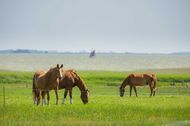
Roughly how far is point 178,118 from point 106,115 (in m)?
3.14

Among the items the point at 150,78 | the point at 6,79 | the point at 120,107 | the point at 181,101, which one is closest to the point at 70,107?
the point at 120,107

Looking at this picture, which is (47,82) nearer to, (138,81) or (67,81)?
(67,81)

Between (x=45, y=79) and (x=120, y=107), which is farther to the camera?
(x=45, y=79)

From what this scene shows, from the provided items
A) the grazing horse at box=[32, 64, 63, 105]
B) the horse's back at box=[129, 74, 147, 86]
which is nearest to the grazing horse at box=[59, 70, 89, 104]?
the grazing horse at box=[32, 64, 63, 105]

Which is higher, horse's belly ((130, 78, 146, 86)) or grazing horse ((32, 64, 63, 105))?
grazing horse ((32, 64, 63, 105))

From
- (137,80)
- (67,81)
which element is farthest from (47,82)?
(137,80)

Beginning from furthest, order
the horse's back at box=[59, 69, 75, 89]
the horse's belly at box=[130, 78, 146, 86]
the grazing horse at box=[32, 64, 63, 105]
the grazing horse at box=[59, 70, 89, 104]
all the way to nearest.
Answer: the horse's belly at box=[130, 78, 146, 86] → the horse's back at box=[59, 69, 75, 89] → the grazing horse at box=[59, 70, 89, 104] → the grazing horse at box=[32, 64, 63, 105]

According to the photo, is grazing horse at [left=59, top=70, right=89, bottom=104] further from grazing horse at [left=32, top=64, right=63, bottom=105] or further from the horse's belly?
Result: the horse's belly

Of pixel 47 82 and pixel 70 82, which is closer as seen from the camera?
pixel 47 82

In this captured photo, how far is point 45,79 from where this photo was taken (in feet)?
101

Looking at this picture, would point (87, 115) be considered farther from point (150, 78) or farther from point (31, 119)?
point (150, 78)

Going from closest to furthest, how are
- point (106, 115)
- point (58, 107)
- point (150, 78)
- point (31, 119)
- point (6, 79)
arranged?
point (31, 119) < point (106, 115) < point (58, 107) < point (150, 78) < point (6, 79)

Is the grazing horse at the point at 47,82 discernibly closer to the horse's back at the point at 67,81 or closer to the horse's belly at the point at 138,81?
the horse's back at the point at 67,81

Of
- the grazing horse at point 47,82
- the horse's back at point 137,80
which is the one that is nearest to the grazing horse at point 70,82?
the grazing horse at point 47,82
